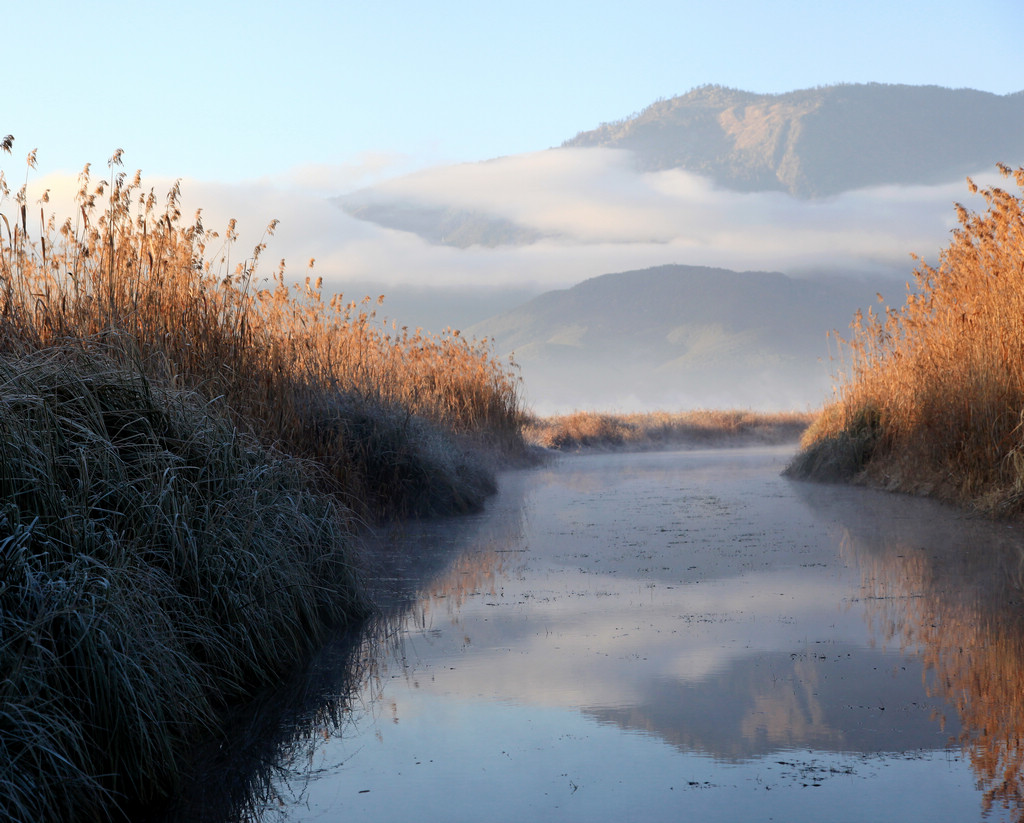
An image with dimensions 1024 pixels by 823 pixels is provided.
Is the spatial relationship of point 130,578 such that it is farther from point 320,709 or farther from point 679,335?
point 679,335

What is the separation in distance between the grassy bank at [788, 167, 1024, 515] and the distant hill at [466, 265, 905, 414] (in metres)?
93.2

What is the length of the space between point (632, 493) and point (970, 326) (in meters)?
3.16

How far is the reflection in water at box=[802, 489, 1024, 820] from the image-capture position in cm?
206

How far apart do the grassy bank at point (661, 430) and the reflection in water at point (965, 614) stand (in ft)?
35.8

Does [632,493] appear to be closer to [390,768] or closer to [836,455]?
[836,455]

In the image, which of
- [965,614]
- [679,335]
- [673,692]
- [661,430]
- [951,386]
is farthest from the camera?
[679,335]

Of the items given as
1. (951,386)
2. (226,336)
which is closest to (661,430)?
(951,386)

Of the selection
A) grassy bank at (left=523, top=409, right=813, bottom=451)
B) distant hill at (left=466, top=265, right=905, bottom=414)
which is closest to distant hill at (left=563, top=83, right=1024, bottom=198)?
distant hill at (left=466, top=265, right=905, bottom=414)

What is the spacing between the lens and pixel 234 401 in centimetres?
424

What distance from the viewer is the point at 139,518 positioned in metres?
2.59

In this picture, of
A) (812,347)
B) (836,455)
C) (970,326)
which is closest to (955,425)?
(970,326)

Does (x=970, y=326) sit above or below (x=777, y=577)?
above

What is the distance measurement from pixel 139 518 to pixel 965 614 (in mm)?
2817

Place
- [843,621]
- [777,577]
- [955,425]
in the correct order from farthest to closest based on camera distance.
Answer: [955,425] < [777,577] < [843,621]
